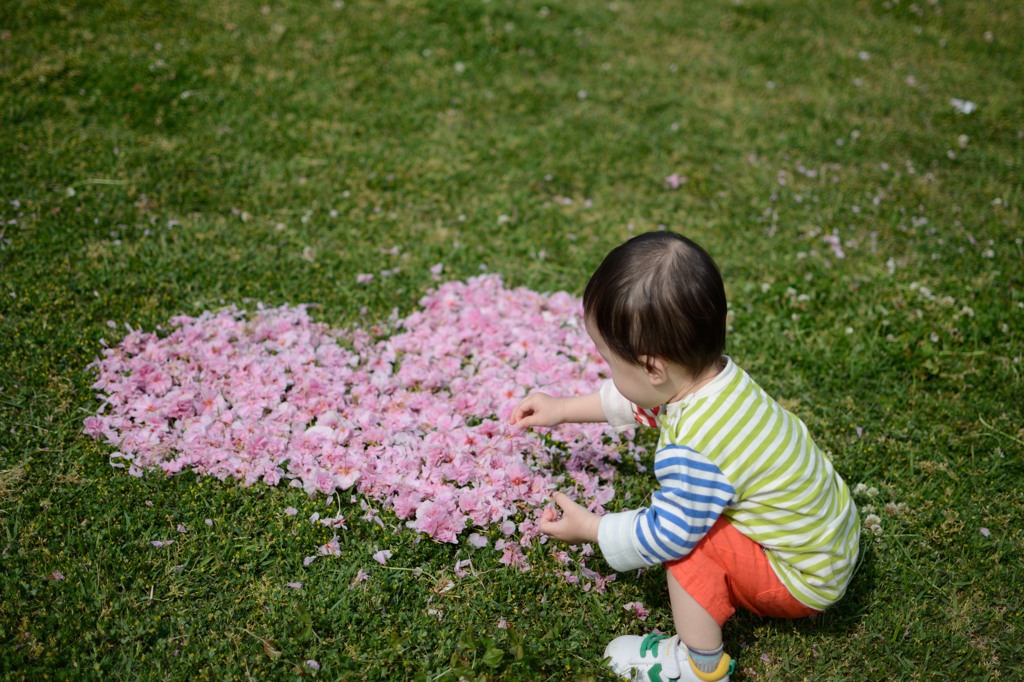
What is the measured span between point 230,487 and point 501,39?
604cm

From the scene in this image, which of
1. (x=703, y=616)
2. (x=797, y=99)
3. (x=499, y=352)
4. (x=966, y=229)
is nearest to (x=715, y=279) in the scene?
(x=703, y=616)

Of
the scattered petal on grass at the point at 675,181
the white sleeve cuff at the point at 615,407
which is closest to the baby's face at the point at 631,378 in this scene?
the white sleeve cuff at the point at 615,407

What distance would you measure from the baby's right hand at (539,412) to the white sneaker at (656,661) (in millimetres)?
958

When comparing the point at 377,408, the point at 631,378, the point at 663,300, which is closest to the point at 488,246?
the point at 377,408

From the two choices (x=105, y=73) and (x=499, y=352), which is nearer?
(x=499, y=352)

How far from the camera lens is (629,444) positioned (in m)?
3.82

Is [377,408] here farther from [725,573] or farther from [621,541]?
[725,573]

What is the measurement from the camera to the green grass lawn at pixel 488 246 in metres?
3.00

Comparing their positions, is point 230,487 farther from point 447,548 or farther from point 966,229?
point 966,229

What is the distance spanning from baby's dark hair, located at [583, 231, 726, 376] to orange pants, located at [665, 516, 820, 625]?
0.67 meters

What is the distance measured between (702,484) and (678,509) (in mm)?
125

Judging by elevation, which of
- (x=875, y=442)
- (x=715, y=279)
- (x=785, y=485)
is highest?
(x=715, y=279)

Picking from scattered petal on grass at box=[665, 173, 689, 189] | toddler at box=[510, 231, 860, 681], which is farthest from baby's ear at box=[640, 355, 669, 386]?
scattered petal on grass at box=[665, 173, 689, 189]

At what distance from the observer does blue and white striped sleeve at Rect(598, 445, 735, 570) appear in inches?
99.9
